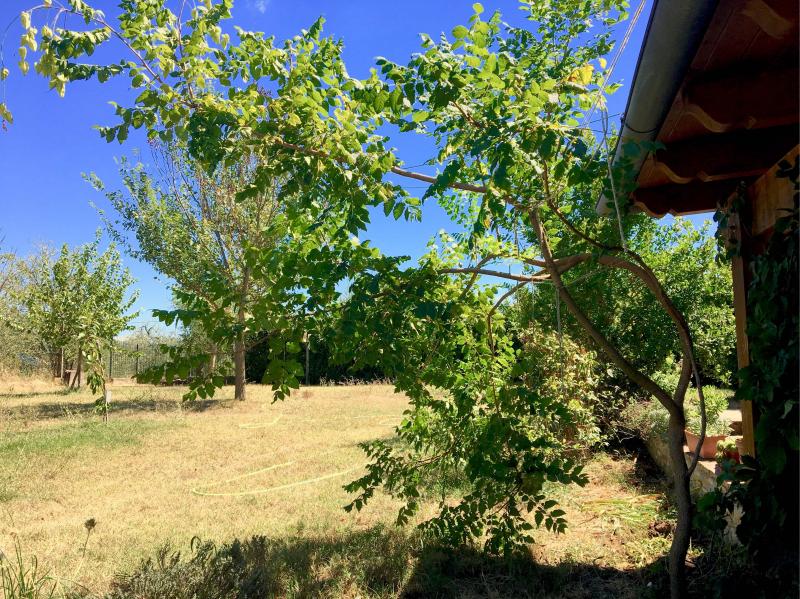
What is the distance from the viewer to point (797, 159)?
2.01 meters

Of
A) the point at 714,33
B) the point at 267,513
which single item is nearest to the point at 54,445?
the point at 267,513

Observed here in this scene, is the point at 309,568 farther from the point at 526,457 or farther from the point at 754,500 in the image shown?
the point at 754,500

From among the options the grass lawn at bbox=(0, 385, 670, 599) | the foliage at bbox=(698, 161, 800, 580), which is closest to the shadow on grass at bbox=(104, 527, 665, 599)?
the grass lawn at bbox=(0, 385, 670, 599)

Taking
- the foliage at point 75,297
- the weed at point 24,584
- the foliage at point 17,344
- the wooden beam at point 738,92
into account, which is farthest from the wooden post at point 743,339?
the foliage at point 17,344

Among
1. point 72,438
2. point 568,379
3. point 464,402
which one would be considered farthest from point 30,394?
point 464,402

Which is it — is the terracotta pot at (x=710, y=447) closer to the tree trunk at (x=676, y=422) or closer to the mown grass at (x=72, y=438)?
the tree trunk at (x=676, y=422)

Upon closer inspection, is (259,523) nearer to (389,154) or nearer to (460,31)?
(389,154)

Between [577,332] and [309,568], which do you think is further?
[577,332]

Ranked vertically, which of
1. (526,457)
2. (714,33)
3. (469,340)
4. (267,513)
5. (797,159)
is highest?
(714,33)

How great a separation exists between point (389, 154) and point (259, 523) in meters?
3.97

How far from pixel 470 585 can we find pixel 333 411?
10671 mm

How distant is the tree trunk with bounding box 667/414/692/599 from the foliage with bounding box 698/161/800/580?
28.7 inches

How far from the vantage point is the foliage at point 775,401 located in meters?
1.86

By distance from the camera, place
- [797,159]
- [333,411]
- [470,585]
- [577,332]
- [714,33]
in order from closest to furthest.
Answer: [714,33] → [797,159] → [470,585] → [577,332] → [333,411]
